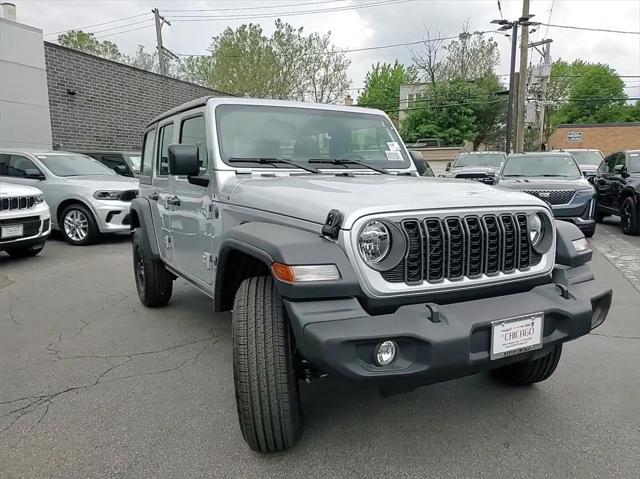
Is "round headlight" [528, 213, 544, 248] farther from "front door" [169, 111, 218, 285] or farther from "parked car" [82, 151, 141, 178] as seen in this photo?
"parked car" [82, 151, 141, 178]

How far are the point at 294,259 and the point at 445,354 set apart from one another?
74cm

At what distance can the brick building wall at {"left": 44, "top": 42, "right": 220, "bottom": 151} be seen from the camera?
13078 mm

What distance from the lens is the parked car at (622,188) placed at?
31.6ft

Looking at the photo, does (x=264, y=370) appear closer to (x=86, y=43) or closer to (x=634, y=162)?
(x=634, y=162)

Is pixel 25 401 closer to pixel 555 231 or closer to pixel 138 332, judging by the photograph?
pixel 138 332

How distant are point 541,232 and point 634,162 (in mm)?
9544

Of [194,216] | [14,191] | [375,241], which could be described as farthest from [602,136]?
[375,241]

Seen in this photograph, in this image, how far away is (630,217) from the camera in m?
9.72

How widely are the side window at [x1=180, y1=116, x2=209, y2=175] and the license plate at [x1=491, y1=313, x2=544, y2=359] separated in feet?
7.09

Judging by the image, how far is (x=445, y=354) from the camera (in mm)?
2062

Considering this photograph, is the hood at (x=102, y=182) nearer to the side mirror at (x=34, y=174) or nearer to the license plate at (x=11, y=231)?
the side mirror at (x=34, y=174)

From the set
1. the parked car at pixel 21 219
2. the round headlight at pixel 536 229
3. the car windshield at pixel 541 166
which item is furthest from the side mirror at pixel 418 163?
the car windshield at pixel 541 166

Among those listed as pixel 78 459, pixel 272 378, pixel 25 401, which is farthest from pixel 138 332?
pixel 272 378

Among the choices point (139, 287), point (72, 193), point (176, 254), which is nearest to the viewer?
point (176, 254)
